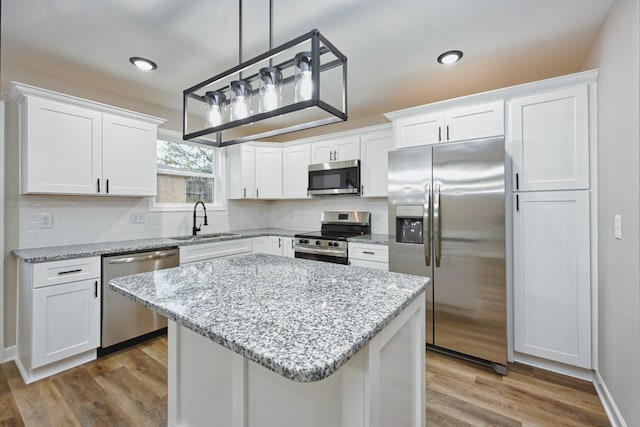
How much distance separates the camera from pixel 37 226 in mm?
2678

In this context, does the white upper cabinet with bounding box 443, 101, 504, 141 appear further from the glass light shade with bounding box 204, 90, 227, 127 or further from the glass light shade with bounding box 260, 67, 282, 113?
the glass light shade with bounding box 204, 90, 227, 127

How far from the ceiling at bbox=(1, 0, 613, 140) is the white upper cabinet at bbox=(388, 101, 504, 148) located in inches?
15.5

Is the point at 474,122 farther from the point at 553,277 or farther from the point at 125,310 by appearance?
the point at 125,310

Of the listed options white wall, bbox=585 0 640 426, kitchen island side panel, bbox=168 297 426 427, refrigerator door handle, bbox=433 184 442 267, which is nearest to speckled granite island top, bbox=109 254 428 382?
kitchen island side panel, bbox=168 297 426 427

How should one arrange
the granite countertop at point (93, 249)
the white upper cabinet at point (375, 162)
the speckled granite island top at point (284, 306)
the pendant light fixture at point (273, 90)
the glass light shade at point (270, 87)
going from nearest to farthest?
the speckled granite island top at point (284, 306) → the pendant light fixture at point (273, 90) → the glass light shade at point (270, 87) → the granite countertop at point (93, 249) → the white upper cabinet at point (375, 162)

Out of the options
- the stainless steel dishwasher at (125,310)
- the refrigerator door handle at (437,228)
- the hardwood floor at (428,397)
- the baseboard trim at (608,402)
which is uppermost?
the refrigerator door handle at (437,228)

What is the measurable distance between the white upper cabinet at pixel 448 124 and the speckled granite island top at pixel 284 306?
5.28 ft

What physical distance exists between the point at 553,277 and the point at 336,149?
2.51 m

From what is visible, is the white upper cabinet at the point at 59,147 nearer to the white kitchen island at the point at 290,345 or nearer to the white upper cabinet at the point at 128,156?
the white upper cabinet at the point at 128,156

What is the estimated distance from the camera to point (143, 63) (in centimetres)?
260

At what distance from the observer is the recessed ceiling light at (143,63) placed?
2.54m

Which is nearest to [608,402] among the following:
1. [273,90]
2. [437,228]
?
[437,228]

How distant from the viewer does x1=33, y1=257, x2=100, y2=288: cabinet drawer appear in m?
2.29

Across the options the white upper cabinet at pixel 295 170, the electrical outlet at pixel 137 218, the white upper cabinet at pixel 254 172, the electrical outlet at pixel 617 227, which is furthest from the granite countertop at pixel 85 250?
the electrical outlet at pixel 617 227
